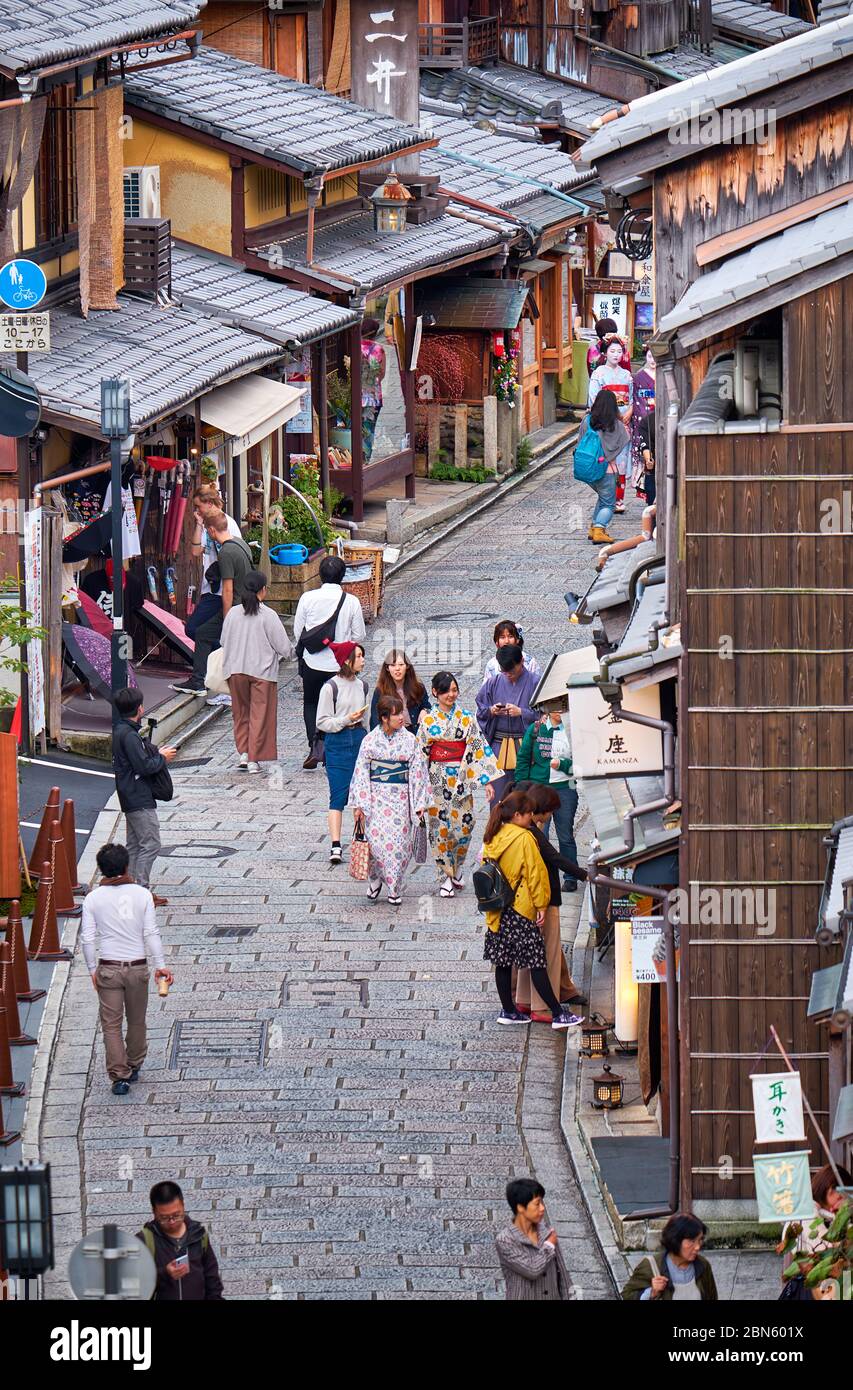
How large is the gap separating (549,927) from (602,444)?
1456cm

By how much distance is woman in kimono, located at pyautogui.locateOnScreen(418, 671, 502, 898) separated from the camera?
19031 millimetres

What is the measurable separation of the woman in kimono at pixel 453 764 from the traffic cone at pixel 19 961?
341 cm

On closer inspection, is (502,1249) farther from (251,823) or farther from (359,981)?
(251,823)

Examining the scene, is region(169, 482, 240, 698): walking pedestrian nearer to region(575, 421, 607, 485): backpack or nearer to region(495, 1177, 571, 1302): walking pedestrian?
region(575, 421, 607, 485): backpack

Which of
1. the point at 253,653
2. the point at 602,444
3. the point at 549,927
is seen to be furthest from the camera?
the point at 602,444

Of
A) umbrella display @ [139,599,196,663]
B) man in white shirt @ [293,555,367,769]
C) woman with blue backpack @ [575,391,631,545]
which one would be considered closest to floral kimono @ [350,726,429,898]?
man in white shirt @ [293,555,367,769]

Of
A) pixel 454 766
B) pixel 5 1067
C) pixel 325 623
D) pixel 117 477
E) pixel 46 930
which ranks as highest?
pixel 117 477

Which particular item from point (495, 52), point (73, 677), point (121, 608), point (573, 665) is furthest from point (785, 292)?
point (495, 52)

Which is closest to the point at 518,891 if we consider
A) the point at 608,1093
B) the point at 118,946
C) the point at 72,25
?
the point at 608,1093

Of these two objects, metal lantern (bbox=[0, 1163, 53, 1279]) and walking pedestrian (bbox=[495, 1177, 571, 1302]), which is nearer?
metal lantern (bbox=[0, 1163, 53, 1279])

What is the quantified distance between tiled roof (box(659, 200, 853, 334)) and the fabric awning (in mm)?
11532

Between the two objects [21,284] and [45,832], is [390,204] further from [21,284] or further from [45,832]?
[45,832]

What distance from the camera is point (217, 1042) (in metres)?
16.8

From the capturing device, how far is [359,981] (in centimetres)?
1795
